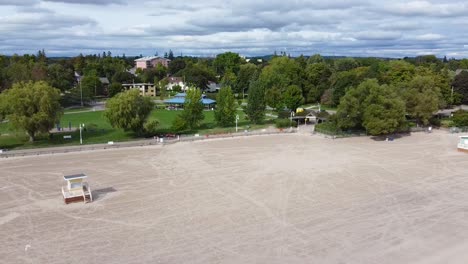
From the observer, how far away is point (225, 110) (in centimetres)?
5450

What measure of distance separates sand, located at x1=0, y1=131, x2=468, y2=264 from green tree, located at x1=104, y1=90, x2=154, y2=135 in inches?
256

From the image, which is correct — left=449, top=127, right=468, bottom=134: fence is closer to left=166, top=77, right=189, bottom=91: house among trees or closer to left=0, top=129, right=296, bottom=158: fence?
left=0, top=129, right=296, bottom=158: fence

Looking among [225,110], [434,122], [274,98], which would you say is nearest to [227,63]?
[274,98]

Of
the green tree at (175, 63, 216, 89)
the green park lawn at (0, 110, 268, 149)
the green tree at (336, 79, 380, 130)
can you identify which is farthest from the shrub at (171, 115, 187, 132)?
the green tree at (175, 63, 216, 89)

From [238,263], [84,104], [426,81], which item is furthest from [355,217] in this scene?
[84,104]

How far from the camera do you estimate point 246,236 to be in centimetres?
A: 2069

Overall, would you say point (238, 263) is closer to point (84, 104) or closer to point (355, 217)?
point (355, 217)

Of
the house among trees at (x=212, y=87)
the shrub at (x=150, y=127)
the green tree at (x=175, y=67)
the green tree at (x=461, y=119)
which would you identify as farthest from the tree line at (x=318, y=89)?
the green tree at (x=175, y=67)

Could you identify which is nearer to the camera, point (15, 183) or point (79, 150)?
point (15, 183)

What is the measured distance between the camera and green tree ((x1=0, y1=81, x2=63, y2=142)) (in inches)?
1618

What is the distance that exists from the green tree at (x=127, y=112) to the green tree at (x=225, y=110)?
1148 cm

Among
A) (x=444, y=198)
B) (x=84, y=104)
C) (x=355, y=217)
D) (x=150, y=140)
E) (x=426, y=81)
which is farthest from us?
(x=84, y=104)

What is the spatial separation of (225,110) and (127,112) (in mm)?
14131

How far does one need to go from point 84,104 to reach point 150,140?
40.1 m
